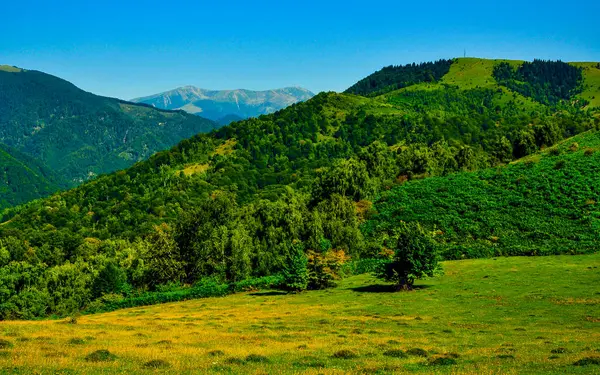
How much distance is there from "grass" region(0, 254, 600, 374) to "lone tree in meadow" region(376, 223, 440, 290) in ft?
8.95

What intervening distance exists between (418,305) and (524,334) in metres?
20.7

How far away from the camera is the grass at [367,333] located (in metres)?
26.2

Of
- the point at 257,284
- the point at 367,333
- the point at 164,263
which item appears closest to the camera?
the point at 367,333

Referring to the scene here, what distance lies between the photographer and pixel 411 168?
175 metres

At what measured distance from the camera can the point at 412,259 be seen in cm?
7238

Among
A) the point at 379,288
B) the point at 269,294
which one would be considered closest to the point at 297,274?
the point at 269,294

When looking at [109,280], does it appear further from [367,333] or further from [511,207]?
[511,207]

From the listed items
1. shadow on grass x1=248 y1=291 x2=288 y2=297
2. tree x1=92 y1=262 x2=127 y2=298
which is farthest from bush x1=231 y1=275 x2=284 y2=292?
tree x1=92 y1=262 x2=127 y2=298

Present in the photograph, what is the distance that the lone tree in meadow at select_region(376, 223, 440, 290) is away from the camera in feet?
238

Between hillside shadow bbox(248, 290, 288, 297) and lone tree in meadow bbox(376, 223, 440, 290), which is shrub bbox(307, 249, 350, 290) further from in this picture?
lone tree in meadow bbox(376, 223, 440, 290)

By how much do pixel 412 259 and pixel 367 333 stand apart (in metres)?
31.8

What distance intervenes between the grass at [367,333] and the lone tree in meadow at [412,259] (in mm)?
2727

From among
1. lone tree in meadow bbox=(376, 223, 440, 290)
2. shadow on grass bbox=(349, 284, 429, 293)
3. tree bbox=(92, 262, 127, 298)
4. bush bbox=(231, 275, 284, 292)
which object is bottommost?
tree bbox=(92, 262, 127, 298)

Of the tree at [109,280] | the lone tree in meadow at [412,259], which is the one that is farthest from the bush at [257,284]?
the tree at [109,280]
